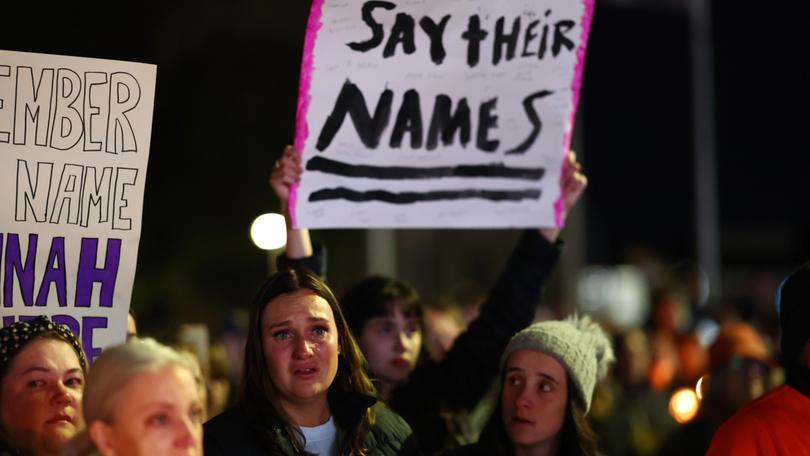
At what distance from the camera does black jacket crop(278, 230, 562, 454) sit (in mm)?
4203

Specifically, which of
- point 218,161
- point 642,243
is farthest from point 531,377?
point 642,243

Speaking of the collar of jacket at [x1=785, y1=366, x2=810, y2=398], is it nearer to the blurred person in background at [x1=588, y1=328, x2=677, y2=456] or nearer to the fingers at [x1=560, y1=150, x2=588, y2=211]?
the fingers at [x1=560, y1=150, x2=588, y2=211]

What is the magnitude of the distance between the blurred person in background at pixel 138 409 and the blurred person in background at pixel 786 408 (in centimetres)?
145

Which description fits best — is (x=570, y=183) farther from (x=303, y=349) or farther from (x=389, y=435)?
(x=303, y=349)

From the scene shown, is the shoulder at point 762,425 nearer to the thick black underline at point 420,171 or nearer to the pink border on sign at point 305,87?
the thick black underline at point 420,171

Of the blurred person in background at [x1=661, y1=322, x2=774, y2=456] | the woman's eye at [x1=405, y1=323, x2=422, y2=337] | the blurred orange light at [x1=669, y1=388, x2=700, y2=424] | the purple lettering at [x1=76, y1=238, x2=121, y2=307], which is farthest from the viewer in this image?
the blurred orange light at [x1=669, y1=388, x2=700, y2=424]

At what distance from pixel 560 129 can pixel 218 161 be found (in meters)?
12.9

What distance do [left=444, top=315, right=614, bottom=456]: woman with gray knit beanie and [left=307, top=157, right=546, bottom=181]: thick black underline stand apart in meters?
0.63

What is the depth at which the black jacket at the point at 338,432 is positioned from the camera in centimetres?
305

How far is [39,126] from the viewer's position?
334cm

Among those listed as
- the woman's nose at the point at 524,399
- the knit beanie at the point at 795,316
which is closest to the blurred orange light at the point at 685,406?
the woman's nose at the point at 524,399

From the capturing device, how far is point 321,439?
3209mm

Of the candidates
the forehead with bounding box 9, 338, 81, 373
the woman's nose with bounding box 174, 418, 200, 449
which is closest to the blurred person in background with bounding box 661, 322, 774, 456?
Answer: the forehead with bounding box 9, 338, 81, 373

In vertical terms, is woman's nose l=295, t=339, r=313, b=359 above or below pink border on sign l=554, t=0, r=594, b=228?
below
